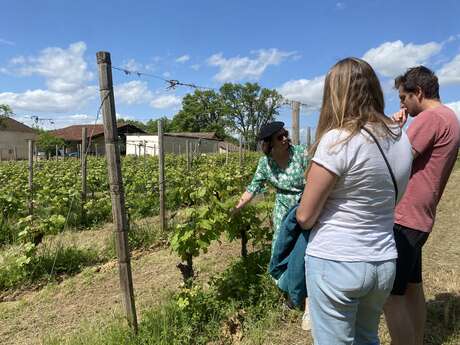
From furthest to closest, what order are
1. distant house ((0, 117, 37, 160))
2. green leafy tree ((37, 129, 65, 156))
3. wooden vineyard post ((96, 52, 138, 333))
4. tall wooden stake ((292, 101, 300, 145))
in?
distant house ((0, 117, 37, 160))
green leafy tree ((37, 129, 65, 156))
tall wooden stake ((292, 101, 300, 145))
wooden vineyard post ((96, 52, 138, 333))

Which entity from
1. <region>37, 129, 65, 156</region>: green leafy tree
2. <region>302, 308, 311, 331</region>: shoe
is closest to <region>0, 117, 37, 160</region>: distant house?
<region>37, 129, 65, 156</region>: green leafy tree

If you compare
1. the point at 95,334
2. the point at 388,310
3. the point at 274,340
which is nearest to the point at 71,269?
the point at 95,334

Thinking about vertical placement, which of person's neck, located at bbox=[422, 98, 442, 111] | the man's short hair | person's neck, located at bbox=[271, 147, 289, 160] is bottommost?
person's neck, located at bbox=[271, 147, 289, 160]

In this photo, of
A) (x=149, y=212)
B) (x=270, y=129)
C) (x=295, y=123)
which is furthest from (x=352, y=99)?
(x=149, y=212)

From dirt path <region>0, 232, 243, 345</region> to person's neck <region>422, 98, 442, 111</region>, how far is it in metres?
2.81

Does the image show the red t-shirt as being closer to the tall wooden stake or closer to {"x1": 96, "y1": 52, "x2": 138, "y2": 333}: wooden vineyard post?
{"x1": 96, "y1": 52, "x2": 138, "y2": 333}: wooden vineyard post

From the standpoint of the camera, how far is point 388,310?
2.33 metres

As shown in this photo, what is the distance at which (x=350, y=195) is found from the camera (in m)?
1.55

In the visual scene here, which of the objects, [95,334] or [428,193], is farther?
[95,334]

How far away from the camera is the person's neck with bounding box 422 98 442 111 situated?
87.7 inches

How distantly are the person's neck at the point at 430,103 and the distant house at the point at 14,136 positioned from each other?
58543 mm

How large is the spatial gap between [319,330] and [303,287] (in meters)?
0.19

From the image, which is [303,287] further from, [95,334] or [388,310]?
[95,334]

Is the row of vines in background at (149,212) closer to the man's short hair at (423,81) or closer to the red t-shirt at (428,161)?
the red t-shirt at (428,161)
